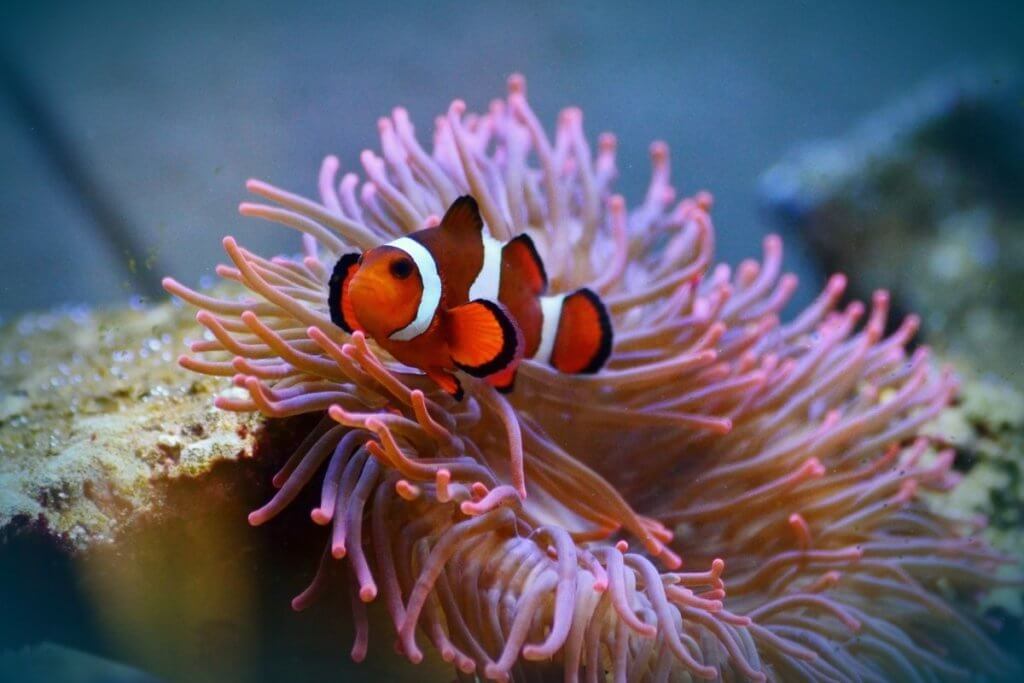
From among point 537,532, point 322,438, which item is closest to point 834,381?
point 537,532

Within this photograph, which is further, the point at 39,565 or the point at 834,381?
the point at 834,381

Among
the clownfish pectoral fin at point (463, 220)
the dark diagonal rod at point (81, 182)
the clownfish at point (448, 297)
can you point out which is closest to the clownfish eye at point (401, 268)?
the clownfish at point (448, 297)

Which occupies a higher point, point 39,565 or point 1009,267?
point 1009,267

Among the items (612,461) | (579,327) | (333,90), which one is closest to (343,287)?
(579,327)

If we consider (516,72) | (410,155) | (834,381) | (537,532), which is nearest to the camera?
(537,532)

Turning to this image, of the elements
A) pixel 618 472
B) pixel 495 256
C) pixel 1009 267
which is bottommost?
pixel 618 472

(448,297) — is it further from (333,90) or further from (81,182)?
(333,90)

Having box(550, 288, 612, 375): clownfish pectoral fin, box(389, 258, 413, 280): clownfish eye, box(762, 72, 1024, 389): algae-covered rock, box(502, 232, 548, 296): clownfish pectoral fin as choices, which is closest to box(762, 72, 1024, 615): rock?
box(762, 72, 1024, 389): algae-covered rock

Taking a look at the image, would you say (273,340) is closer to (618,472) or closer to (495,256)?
(495,256)

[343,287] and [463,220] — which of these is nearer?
[343,287]
